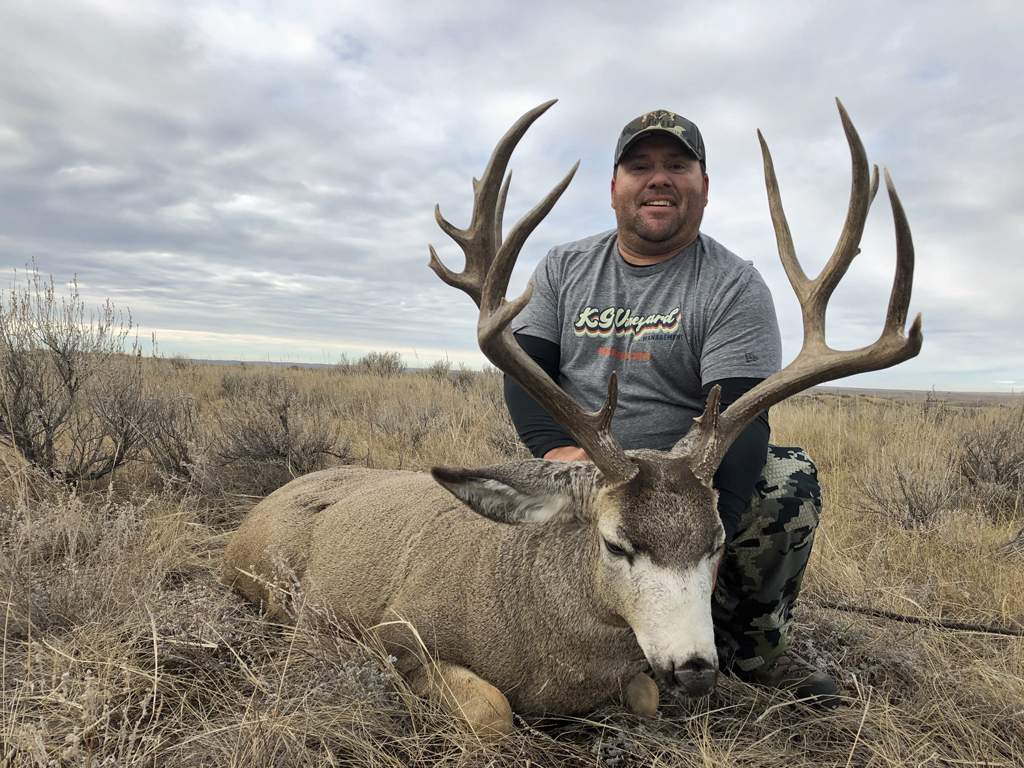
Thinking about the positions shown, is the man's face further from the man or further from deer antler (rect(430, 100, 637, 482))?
deer antler (rect(430, 100, 637, 482))

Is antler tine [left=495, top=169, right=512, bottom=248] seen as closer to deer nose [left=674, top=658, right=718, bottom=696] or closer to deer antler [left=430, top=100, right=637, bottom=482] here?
deer antler [left=430, top=100, right=637, bottom=482]

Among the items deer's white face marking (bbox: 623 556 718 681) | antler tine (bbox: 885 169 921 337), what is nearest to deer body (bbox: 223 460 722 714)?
deer's white face marking (bbox: 623 556 718 681)

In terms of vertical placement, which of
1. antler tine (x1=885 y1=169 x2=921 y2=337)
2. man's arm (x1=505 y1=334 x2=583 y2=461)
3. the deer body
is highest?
antler tine (x1=885 y1=169 x2=921 y2=337)

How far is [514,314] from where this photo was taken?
239 cm

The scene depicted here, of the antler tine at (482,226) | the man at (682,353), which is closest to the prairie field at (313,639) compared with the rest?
the man at (682,353)

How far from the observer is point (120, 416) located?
A: 589 cm

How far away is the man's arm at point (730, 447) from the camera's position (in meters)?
2.89

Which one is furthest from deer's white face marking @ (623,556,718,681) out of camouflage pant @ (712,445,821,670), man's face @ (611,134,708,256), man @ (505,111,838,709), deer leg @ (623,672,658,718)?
man's face @ (611,134,708,256)

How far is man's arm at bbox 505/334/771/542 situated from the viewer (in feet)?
9.47

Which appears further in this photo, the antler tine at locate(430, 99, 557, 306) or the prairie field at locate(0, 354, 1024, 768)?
the antler tine at locate(430, 99, 557, 306)

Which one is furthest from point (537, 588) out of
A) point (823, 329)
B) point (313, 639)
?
point (823, 329)

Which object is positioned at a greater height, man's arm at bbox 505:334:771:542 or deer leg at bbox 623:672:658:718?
man's arm at bbox 505:334:771:542

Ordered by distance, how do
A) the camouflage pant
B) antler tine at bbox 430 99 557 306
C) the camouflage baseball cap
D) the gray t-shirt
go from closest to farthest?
antler tine at bbox 430 99 557 306, the camouflage pant, the gray t-shirt, the camouflage baseball cap

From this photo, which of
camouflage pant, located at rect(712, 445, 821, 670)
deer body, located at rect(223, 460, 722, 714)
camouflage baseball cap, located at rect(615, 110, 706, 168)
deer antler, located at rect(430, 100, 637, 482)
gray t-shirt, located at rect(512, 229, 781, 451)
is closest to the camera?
deer body, located at rect(223, 460, 722, 714)
